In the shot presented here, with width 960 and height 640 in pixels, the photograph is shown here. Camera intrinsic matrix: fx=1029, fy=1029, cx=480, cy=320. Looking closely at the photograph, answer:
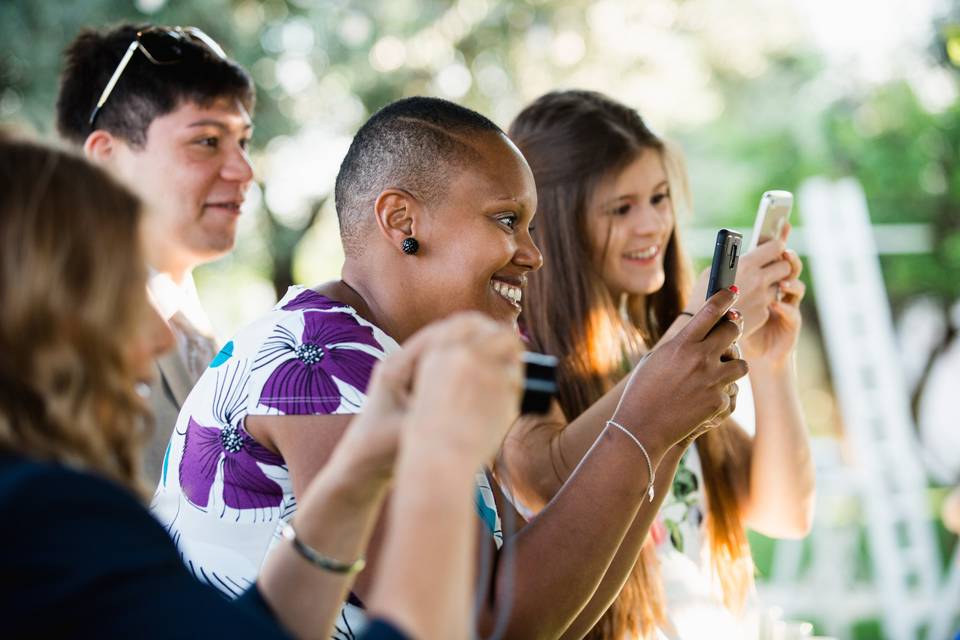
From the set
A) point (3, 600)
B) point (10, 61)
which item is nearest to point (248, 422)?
point (3, 600)

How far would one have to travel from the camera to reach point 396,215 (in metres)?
2.03

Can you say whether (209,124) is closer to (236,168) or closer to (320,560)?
(236,168)

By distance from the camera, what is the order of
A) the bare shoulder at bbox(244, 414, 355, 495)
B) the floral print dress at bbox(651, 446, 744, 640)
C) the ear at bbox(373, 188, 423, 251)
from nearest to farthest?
the bare shoulder at bbox(244, 414, 355, 495) → the ear at bbox(373, 188, 423, 251) → the floral print dress at bbox(651, 446, 744, 640)

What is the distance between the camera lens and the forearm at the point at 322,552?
4.43ft

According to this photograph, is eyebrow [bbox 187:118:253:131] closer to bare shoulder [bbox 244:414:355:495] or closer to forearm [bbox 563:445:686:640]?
bare shoulder [bbox 244:414:355:495]

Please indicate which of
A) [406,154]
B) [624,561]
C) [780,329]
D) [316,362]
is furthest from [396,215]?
[780,329]

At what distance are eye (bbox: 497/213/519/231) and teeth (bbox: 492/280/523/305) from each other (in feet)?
0.38

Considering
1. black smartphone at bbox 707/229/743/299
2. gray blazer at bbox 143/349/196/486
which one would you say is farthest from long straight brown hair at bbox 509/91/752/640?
gray blazer at bbox 143/349/196/486

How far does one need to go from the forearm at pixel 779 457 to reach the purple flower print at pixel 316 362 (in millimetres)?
1626

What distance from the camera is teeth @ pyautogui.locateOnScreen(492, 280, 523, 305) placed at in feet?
6.89

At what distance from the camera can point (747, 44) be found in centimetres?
1355

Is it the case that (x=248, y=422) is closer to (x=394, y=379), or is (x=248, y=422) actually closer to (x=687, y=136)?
(x=394, y=379)

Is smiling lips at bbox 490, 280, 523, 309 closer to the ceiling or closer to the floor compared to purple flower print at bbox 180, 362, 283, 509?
closer to the ceiling

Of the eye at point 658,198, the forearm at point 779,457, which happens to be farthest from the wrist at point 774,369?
the eye at point 658,198
